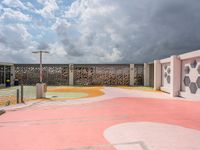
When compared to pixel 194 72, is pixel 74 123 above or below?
below

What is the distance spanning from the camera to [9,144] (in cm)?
570

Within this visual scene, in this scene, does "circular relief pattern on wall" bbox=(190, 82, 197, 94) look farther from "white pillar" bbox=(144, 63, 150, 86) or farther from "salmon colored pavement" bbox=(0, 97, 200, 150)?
"white pillar" bbox=(144, 63, 150, 86)

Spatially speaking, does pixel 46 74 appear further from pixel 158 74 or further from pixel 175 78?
pixel 175 78

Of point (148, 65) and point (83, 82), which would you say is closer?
point (148, 65)

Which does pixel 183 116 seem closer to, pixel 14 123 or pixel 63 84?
pixel 14 123

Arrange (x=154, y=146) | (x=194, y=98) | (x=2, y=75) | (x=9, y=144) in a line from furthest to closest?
(x=2, y=75) < (x=194, y=98) < (x=9, y=144) < (x=154, y=146)

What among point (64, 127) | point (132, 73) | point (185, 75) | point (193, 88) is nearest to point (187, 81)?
point (185, 75)

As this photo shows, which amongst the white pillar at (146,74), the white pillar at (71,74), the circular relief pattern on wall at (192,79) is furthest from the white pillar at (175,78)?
the white pillar at (71,74)

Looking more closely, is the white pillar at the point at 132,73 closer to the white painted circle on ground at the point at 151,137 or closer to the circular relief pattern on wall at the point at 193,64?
the circular relief pattern on wall at the point at 193,64

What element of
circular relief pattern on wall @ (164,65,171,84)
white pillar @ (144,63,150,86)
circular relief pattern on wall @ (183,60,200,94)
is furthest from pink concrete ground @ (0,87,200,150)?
white pillar @ (144,63,150,86)

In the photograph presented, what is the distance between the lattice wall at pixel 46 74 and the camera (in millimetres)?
32219

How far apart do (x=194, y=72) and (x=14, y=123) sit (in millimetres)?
12783

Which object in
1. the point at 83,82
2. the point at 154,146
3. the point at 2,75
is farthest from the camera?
the point at 83,82

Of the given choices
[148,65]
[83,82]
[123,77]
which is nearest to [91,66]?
[83,82]
